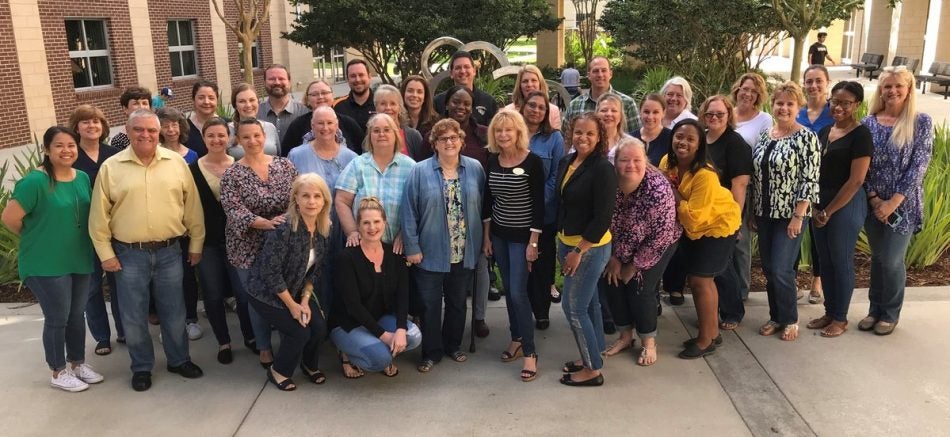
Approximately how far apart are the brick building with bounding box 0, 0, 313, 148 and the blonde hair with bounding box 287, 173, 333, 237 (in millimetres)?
11733

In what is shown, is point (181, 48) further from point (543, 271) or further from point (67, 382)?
point (543, 271)

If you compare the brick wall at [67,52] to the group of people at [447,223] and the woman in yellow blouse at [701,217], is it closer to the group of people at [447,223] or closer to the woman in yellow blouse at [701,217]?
the group of people at [447,223]

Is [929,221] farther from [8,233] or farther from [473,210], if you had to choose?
[8,233]

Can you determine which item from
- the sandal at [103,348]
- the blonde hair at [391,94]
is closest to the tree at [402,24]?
the blonde hair at [391,94]

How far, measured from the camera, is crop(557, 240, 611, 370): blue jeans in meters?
3.91

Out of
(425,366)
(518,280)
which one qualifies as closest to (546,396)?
(518,280)

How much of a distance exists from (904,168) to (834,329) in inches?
45.1

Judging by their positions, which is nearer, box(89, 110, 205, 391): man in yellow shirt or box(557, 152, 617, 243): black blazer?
box(557, 152, 617, 243): black blazer

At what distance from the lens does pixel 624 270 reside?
4199 millimetres

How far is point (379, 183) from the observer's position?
427 centimetres

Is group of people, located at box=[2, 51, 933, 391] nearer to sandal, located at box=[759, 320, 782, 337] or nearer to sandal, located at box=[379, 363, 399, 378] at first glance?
sandal, located at box=[759, 320, 782, 337]

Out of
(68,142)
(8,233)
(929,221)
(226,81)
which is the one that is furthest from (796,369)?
(226,81)

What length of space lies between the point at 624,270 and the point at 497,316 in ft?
4.49

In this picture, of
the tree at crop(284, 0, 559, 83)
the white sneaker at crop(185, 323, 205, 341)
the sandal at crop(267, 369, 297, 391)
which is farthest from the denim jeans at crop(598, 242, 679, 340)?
the tree at crop(284, 0, 559, 83)
